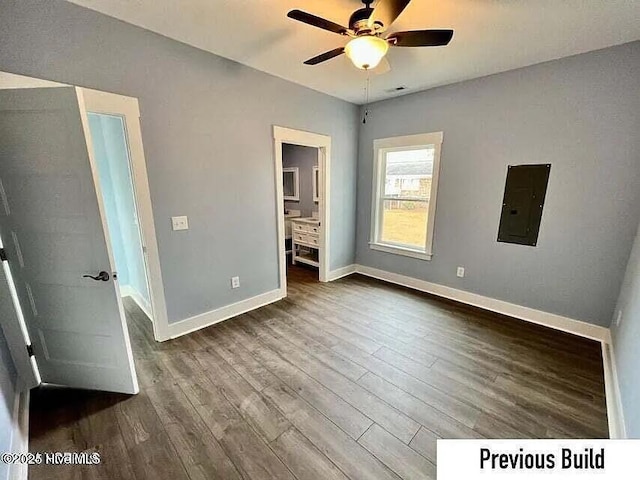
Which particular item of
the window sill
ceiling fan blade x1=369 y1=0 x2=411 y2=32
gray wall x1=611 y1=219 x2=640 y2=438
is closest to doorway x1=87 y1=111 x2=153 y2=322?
ceiling fan blade x1=369 y1=0 x2=411 y2=32

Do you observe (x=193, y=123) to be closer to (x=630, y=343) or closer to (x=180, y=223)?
(x=180, y=223)

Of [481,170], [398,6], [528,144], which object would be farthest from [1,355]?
[528,144]

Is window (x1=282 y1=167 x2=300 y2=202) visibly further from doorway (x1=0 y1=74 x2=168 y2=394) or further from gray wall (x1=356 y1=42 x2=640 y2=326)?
doorway (x1=0 y1=74 x2=168 y2=394)

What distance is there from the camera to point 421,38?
162 cm

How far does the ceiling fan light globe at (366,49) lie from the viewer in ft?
5.23

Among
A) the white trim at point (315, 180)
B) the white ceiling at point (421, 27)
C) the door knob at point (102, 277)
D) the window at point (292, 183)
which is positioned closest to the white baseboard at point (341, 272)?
the white trim at point (315, 180)

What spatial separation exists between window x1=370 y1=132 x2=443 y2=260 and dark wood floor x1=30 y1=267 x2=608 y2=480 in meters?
1.38

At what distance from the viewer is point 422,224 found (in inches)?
149

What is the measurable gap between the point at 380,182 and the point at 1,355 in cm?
415

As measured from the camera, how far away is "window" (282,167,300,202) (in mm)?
5691

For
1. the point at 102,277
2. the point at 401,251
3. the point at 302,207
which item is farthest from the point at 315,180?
the point at 102,277

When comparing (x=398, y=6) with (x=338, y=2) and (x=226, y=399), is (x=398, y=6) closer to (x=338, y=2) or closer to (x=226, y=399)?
(x=338, y=2)

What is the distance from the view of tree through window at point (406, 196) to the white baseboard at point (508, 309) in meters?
0.55

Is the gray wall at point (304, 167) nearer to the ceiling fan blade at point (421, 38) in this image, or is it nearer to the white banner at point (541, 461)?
the ceiling fan blade at point (421, 38)
